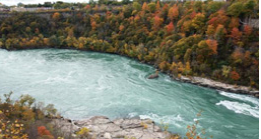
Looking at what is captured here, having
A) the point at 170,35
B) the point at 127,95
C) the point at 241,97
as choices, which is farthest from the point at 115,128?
→ the point at 170,35

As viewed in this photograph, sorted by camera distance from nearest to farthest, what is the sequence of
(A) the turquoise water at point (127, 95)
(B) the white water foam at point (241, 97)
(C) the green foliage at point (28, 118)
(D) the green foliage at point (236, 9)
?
(C) the green foliage at point (28, 118)
(A) the turquoise water at point (127, 95)
(B) the white water foam at point (241, 97)
(D) the green foliage at point (236, 9)

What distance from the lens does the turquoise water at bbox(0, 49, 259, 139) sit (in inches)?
659

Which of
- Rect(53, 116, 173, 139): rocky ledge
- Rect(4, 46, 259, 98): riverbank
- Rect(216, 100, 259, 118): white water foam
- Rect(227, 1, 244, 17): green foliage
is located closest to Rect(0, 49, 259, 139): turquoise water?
Rect(216, 100, 259, 118): white water foam

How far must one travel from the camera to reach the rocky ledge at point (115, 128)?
551 inches

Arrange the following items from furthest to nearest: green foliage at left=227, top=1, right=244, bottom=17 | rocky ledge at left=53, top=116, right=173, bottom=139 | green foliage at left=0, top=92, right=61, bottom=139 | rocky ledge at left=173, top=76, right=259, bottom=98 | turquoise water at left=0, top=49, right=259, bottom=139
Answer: green foliage at left=227, top=1, right=244, bottom=17, rocky ledge at left=173, top=76, right=259, bottom=98, turquoise water at left=0, top=49, right=259, bottom=139, rocky ledge at left=53, top=116, right=173, bottom=139, green foliage at left=0, top=92, right=61, bottom=139

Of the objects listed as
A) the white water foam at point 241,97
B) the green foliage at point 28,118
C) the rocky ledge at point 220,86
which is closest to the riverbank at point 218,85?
the rocky ledge at point 220,86

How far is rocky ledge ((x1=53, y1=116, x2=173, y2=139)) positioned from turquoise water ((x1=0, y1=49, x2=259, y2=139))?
1.16 meters

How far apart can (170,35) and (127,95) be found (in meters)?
14.2

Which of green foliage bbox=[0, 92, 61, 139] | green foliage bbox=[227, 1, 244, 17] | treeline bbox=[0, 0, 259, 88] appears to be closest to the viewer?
green foliage bbox=[0, 92, 61, 139]

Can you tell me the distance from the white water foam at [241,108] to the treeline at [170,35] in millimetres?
3901

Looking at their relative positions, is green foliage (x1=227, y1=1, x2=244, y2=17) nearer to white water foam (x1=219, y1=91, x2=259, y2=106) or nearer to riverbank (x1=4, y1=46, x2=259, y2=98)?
riverbank (x1=4, y1=46, x2=259, y2=98)

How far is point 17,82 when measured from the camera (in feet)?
78.3

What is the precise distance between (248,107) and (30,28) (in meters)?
41.3

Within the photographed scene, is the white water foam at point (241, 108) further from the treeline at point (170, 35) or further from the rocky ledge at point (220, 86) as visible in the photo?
the treeline at point (170, 35)
